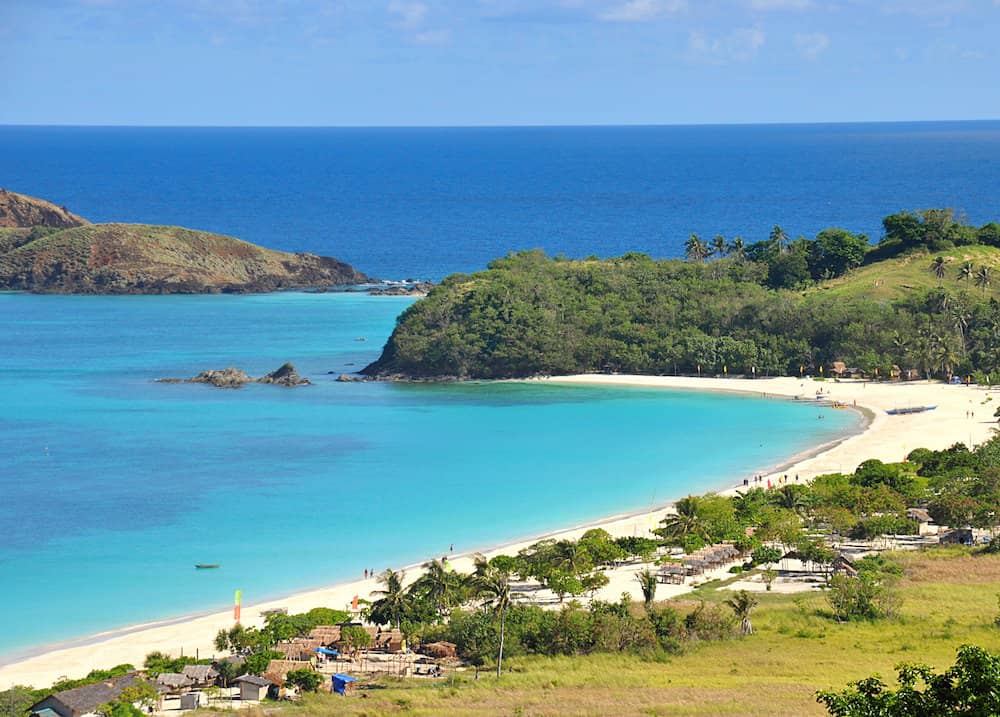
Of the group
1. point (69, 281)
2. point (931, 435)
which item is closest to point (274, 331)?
point (69, 281)

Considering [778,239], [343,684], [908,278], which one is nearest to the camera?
[343,684]

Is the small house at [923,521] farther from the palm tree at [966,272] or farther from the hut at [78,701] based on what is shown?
the palm tree at [966,272]

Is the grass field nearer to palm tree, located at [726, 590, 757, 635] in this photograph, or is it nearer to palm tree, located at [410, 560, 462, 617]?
palm tree, located at [726, 590, 757, 635]

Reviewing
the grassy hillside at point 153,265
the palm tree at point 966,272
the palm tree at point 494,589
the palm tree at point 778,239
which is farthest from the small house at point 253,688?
the grassy hillside at point 153,265

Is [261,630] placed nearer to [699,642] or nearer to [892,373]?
[699,642]

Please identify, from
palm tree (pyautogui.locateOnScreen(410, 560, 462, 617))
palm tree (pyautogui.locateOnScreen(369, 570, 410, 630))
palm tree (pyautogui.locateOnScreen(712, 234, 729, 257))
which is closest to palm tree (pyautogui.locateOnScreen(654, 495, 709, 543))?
palm tree (pyautogui.locateOnScreen(410, 560, 462, 617))

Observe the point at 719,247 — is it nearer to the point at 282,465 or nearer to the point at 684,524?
the point at 282,465

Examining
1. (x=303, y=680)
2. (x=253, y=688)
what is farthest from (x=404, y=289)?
(x=253, y=688)
